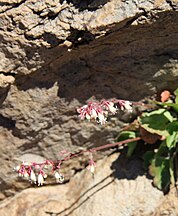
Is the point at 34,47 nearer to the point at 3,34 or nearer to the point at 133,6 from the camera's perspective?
the point at 3,34

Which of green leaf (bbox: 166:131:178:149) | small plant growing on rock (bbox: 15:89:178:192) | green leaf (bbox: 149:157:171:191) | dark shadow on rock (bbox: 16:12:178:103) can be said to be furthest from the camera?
green leaf (bbox: 149:157:171:191)

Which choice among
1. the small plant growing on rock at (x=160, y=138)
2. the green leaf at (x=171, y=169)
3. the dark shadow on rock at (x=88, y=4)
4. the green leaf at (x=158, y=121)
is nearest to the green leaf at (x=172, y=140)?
the small plant growing on rock at (x=160, y=138)

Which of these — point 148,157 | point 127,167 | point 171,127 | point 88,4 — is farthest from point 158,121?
point 88,4

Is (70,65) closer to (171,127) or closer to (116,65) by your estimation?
(116,65)

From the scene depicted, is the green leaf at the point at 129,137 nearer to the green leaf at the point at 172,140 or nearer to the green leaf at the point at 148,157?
the green leaf at the point at 148,157

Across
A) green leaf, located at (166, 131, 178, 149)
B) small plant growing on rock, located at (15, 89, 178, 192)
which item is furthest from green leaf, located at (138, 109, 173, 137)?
green leaf, located at (166, 131, 178, 149)

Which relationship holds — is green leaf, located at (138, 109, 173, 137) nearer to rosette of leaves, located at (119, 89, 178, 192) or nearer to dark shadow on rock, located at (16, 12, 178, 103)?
rosette of leaves, located at (119, 89, 178, 192)

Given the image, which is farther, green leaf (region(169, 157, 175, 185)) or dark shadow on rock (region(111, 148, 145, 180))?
dark shadow on rock (region(111, 148, 145, 180))
